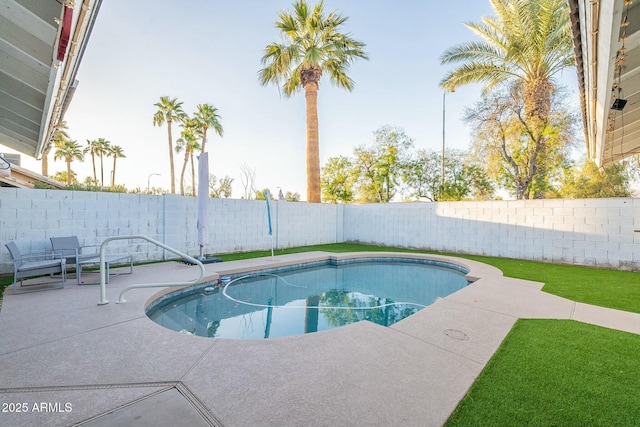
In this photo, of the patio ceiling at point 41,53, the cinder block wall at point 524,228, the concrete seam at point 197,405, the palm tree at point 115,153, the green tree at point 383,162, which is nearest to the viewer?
the concrete seam at point 197,405

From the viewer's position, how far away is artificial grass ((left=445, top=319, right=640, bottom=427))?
1808 millimetres

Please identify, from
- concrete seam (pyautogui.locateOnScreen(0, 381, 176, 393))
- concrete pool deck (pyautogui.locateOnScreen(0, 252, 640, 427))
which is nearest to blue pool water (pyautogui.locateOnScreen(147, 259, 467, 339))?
concrete pool deck (pyautogui.locateOnScreen(0, 252, 640, 427))

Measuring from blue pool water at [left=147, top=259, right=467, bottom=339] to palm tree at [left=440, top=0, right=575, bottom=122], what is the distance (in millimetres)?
8071

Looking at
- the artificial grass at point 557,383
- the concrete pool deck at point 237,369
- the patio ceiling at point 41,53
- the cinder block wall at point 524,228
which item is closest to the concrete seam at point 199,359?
the concrete pool deck at point 237,369

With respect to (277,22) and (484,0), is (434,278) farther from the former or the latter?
(277,22)

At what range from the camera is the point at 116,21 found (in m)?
8.64

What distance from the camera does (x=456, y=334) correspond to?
3.16 meters

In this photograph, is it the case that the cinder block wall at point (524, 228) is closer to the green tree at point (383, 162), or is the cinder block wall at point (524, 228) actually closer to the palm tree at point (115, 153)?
the green tree at point (383, 162)

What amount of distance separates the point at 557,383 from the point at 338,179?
61.9ft

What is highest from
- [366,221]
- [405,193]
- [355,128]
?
[355,128]

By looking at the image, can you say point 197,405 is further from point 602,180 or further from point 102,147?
point 102,147

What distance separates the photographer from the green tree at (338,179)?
66.3 ft

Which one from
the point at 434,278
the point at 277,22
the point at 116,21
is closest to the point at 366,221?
the point at 434,278

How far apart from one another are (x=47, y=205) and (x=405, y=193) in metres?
18.8
